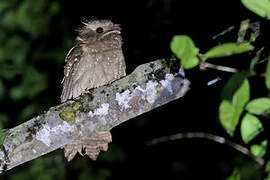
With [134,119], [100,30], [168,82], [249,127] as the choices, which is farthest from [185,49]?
[134,119]

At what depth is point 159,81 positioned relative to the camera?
2.00 metres

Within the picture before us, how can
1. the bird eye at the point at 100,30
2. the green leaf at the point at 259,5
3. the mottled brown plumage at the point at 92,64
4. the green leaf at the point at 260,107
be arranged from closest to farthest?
the green leaf at the point at 259,5 → the green leaf at the point at 260,107 → the mottled brown plumage at the point at 92,64 → the bird eye at the point at 100,30

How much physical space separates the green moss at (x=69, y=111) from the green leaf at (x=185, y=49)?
100cm

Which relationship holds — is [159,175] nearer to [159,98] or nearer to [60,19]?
[60,19]

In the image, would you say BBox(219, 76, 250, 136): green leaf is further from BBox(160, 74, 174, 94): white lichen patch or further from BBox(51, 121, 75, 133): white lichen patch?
BBox(51, 121, 75, 133): white lichen patch

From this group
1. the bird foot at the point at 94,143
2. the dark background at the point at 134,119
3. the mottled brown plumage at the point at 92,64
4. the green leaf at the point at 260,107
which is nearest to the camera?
the green leaf at the point at 260,107

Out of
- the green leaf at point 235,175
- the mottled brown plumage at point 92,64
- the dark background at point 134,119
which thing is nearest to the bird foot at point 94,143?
the mottled brown plumage at point 92,64

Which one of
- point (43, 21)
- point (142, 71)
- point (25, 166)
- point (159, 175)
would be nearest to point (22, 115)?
point (25, 166)

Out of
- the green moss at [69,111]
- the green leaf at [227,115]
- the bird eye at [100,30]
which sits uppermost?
the bird eye at [100,30]

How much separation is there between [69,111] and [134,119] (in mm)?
2738

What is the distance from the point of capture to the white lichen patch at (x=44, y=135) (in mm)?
2045

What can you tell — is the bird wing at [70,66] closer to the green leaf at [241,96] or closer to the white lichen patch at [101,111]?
the white lichen patch at [101,111]

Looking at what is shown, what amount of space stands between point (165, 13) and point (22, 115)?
5.85 ft

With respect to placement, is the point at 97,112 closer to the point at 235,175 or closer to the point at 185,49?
the point at 235,175
